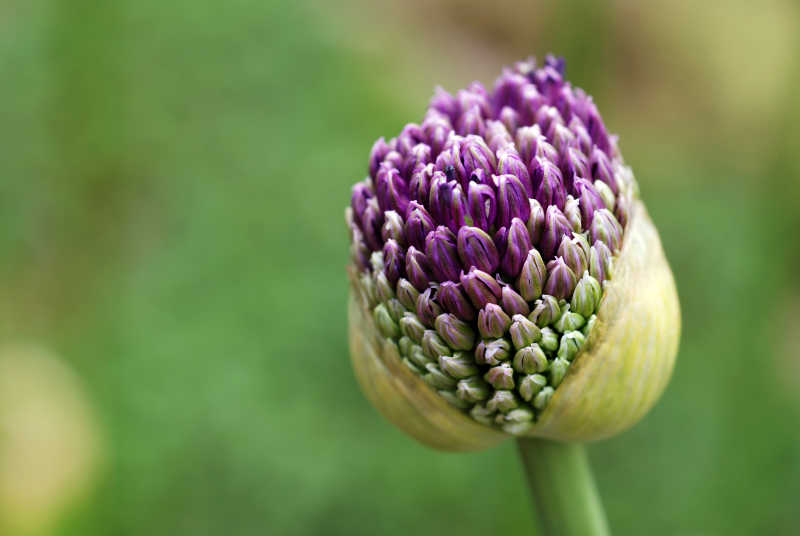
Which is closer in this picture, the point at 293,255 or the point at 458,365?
the point at 458,365

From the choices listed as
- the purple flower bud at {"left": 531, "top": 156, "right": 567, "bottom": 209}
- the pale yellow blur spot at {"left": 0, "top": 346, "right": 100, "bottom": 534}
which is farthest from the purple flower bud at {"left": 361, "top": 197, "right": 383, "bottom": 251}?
the pale yellow blur spot at {"left": 0, "top": 346, "right": 100, "bottom": 534}

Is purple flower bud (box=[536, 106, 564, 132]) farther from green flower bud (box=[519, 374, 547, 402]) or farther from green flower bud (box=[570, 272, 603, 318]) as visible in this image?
green flower bud (box=[519, 374, 547, 402])

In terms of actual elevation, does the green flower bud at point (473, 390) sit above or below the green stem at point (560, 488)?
above

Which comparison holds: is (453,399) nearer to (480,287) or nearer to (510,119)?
(480,287)

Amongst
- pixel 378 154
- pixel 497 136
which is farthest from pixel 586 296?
pixel 378 154

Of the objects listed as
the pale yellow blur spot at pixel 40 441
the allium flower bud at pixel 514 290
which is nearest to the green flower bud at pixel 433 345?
the allium flower bud at pixel 514 290

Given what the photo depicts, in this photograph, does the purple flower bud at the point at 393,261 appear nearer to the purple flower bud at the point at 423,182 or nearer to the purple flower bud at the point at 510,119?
the purple flower bud at the point at 423,182
